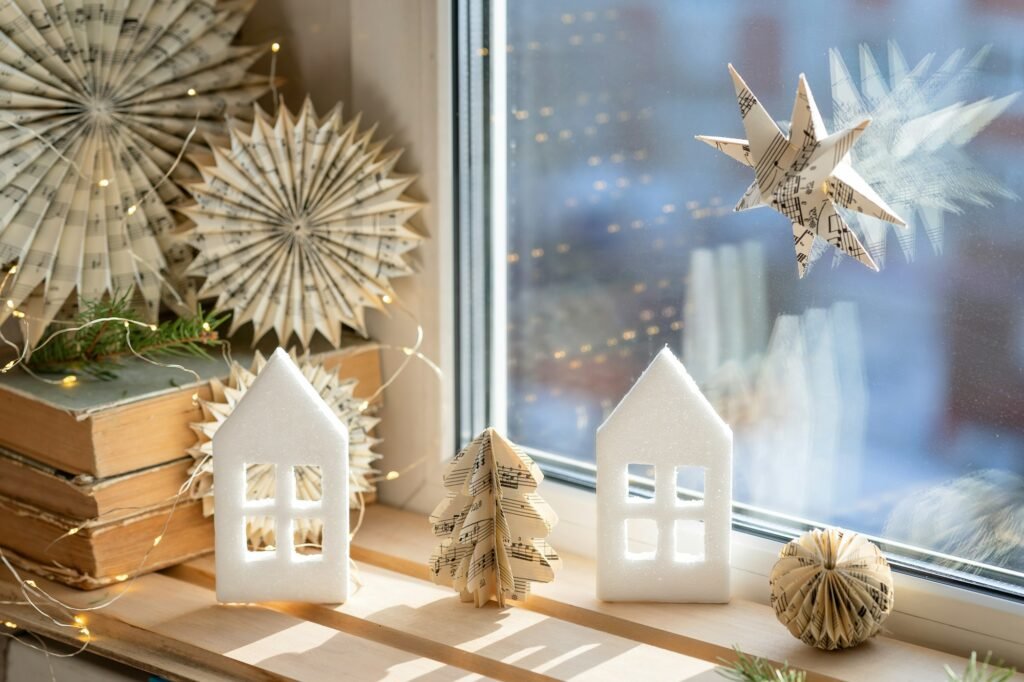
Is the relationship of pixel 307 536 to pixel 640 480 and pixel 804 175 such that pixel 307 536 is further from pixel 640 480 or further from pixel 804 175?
pixel 804 175

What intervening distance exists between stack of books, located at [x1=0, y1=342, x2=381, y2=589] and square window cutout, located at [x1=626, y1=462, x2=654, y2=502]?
36 centimetres

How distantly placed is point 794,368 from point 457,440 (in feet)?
1.09

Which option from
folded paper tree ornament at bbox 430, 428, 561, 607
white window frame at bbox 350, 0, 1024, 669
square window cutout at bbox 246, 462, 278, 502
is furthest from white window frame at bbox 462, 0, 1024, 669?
square window cutout at bbox 246, 462, 278, 502

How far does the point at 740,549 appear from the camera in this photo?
99 cm

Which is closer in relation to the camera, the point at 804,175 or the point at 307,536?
the point at 804,175

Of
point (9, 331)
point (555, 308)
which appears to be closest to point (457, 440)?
point (555, 308)

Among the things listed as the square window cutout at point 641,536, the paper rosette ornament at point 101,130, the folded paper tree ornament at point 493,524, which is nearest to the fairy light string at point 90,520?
the paper rosette ornament at point 101,130

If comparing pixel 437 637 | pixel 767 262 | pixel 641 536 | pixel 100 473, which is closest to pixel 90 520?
pixel 100 473

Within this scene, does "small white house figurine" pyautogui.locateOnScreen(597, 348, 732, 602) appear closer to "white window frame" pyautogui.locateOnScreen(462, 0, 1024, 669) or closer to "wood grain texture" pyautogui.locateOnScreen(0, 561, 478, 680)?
"white window frame" pyautogui.locateOnScreen(462, 0, 1024, 669)

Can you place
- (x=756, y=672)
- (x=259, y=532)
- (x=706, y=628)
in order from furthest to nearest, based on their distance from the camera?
1. (x=259, y=532)
2. (x=706, y=628)
3. (x=756, y=672)

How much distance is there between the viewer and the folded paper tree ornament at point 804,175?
32.1 inches

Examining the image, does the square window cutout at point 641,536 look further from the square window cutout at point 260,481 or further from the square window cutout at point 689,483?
the square window cutout at point 260,481

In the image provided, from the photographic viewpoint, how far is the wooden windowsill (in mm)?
867

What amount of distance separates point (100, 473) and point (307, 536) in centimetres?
19
